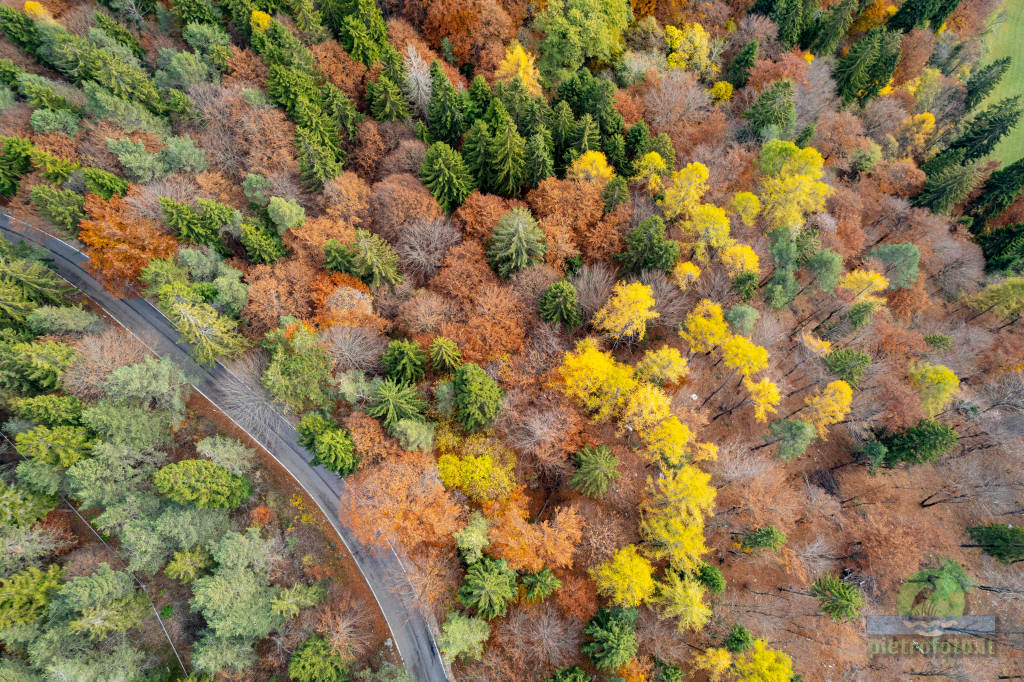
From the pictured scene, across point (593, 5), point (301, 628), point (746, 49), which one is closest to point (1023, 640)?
point (301, 628)

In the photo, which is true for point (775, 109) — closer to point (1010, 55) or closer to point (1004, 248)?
point (1004, 248)

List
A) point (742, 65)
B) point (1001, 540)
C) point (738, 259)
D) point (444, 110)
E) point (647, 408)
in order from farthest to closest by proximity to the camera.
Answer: point (742, 65)
point (444, 110)
point (738, 259)
point (1001, 540)
point (647, 408)

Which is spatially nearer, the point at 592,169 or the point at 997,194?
the point at 592,169

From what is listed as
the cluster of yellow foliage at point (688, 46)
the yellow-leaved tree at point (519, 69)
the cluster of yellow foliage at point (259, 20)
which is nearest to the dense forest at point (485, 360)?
the cluster of yellow foliage at point (688, 46)

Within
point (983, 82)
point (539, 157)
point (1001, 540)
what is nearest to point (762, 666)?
point (1001, 540)

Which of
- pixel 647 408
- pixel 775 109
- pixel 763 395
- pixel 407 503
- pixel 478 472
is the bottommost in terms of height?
pixel 407 503

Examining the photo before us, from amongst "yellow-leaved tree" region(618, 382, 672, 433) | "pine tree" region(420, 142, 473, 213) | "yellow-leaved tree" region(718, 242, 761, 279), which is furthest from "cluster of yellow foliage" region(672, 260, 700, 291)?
→ "pine tree" region(420, 142, 473, 213)
